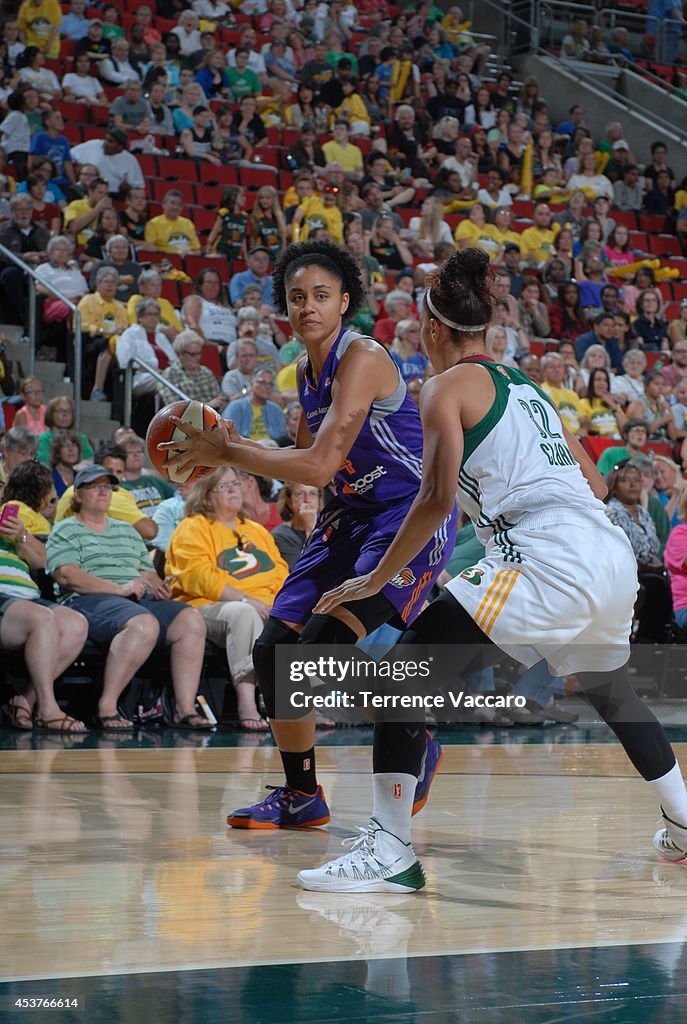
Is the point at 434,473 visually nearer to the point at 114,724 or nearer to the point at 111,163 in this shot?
the point at 114,724

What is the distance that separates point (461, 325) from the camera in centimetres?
326

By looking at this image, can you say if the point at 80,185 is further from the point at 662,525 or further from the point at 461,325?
the point at 461,325

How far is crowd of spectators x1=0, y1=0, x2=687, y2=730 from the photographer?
24.0 feet

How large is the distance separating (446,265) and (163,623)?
12.5 ft

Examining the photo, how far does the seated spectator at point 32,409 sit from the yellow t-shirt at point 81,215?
278cm

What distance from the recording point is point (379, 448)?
388cm

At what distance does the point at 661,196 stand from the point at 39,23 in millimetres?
7723

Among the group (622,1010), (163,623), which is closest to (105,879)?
(622,1010)

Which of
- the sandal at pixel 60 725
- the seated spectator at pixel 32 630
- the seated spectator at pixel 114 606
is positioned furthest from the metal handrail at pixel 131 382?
the sandal at pixel 60 725

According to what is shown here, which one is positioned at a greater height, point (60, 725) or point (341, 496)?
point (341, 496)

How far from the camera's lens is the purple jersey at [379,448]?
12.6 ft

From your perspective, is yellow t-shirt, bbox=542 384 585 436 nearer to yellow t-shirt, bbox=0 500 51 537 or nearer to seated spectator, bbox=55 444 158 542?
seated spectator, bbox=55 444 158 542

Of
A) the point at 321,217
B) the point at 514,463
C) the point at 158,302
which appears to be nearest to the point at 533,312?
the point at 321,217

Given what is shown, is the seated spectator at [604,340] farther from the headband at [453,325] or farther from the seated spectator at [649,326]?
the headband at [453,325]
